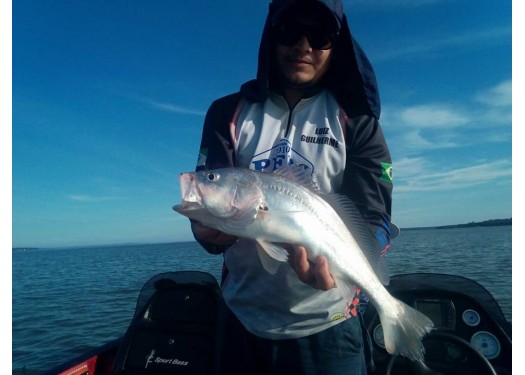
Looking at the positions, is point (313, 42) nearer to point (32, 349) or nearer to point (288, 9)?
point (288, 9)

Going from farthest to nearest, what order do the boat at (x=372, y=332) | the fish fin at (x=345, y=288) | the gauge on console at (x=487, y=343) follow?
the gauge on console at (x=487, y=343) < the boat at (x=372, y=332) < the fish fin at (x=345, y=288)

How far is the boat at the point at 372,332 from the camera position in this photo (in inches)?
139

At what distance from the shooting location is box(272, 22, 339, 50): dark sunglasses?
2.95 m

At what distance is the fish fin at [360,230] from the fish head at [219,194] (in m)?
0.62

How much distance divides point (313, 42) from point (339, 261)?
1.90m

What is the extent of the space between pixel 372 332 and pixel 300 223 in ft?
7.59

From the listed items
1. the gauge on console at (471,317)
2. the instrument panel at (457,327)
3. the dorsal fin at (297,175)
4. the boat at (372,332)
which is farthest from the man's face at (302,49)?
the gauge on console at (471,317)

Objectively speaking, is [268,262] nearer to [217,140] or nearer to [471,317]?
[217,140]

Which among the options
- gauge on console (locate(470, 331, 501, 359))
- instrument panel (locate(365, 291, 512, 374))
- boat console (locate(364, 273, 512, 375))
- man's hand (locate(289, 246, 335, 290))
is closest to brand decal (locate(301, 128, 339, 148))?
man's hand (locate(289, 246, 335, 290))

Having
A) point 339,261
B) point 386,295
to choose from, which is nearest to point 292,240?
point 339,261

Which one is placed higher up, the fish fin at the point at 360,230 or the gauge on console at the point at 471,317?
the fish fin at the point at 360,230

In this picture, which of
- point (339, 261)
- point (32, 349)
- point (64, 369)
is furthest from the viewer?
point (32, 349)

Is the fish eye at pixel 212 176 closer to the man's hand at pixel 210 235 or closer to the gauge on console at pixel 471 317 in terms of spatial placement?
the man's hand at pixel 210 235
